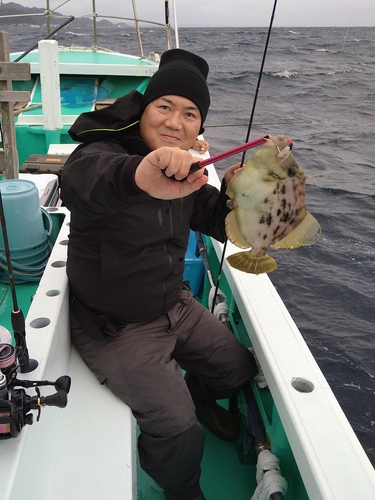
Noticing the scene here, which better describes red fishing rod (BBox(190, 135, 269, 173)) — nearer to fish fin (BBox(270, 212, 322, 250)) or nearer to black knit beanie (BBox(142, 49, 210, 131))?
fish fin (BBox(270, 212, 322, 250))

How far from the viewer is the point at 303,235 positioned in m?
1.97

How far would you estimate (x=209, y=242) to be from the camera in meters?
4.09

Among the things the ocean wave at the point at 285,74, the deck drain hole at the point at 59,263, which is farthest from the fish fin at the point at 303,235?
the ocean wave at the point at 285,74

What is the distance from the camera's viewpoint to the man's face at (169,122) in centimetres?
216

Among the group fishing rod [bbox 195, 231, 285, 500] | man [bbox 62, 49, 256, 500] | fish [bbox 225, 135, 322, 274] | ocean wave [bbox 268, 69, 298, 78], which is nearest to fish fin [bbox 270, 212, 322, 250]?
fish [bbox 225, 135, 322, 274]

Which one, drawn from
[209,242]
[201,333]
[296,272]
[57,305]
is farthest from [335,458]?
[296,272]

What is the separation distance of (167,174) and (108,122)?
0.81m

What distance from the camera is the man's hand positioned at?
4.91ft

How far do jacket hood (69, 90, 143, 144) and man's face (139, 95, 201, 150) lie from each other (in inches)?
2.6

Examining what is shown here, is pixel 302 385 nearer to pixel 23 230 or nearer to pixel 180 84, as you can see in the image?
pixel 180 84

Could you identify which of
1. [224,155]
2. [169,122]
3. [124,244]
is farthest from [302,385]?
[169,122]

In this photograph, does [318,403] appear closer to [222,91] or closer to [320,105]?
[320,105]

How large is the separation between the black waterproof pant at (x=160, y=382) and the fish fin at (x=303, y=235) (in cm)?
77

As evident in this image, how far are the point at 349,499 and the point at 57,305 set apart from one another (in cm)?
148
